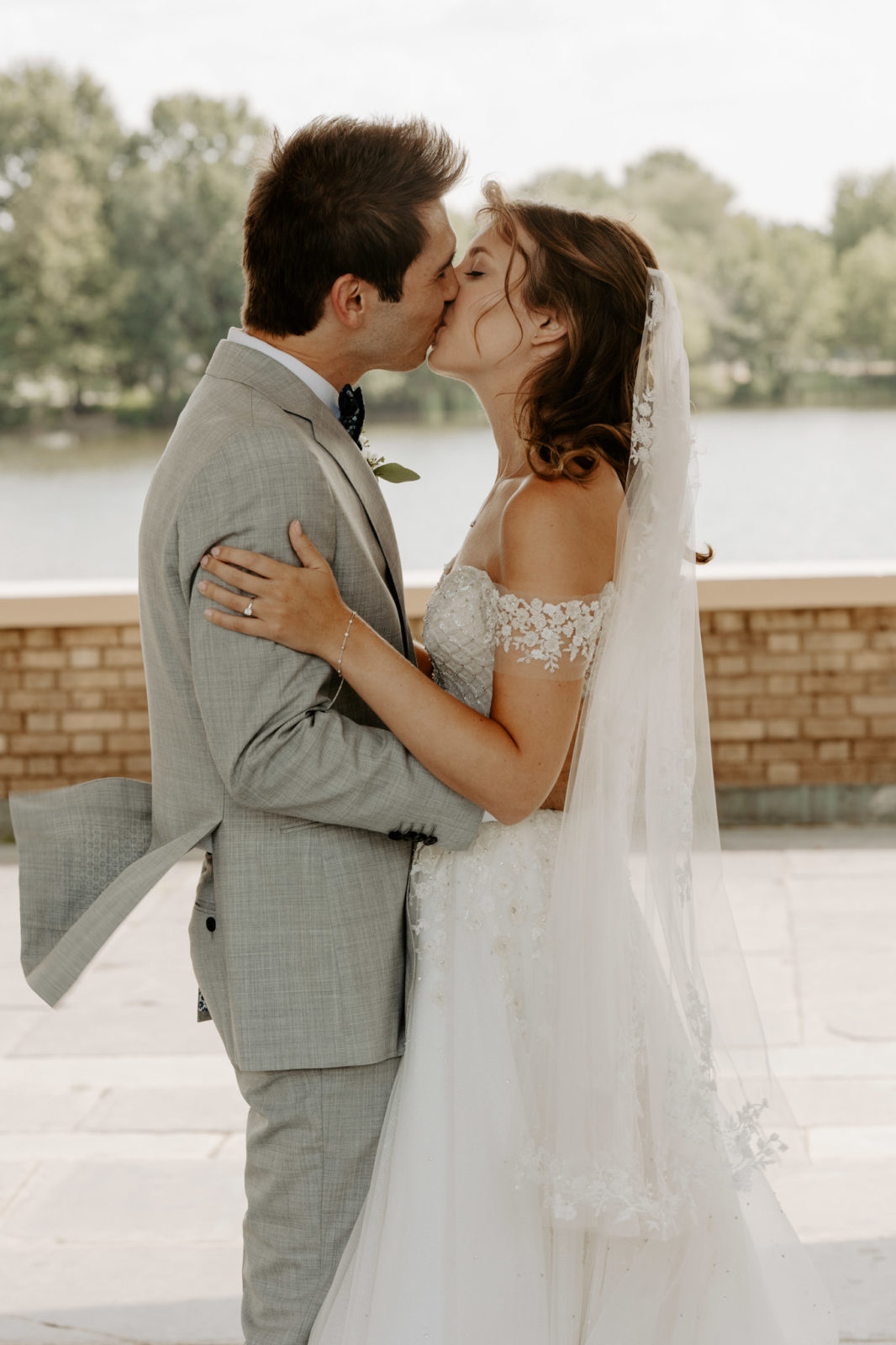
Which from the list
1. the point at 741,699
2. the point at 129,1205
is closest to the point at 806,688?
the point at 741,699

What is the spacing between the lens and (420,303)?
1993mm

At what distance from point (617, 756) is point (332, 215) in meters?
0.87

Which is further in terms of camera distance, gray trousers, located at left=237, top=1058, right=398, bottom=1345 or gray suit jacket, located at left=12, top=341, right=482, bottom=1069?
gray trousers, located at left=237, top=1058, right=398, bottom=1345

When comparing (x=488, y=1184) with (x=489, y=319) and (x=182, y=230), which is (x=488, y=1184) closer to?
(x=489, y=319)

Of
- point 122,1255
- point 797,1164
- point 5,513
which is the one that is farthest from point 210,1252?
point 5,513

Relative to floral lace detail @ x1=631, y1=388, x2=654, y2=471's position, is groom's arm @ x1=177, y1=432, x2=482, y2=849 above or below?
below

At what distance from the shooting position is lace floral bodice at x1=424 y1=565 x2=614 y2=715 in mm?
1931

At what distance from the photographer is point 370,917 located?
1938mm

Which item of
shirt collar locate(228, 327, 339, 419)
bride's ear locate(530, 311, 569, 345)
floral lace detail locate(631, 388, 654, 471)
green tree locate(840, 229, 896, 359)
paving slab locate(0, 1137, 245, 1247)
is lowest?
paving slab locate(0, 1137, 245, 1247)

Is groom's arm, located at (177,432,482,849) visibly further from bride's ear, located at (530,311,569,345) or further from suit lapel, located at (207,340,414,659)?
bride's ear, located at (530,311,569,345)

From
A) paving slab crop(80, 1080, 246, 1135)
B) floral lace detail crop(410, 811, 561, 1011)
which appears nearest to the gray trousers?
floral lace detail crop(410, 811, 561, 1011)

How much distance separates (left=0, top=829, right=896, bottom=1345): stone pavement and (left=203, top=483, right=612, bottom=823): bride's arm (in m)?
1.29

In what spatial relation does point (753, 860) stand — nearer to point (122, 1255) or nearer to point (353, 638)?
point (122, 1255)

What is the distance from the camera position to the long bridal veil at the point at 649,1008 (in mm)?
2002
